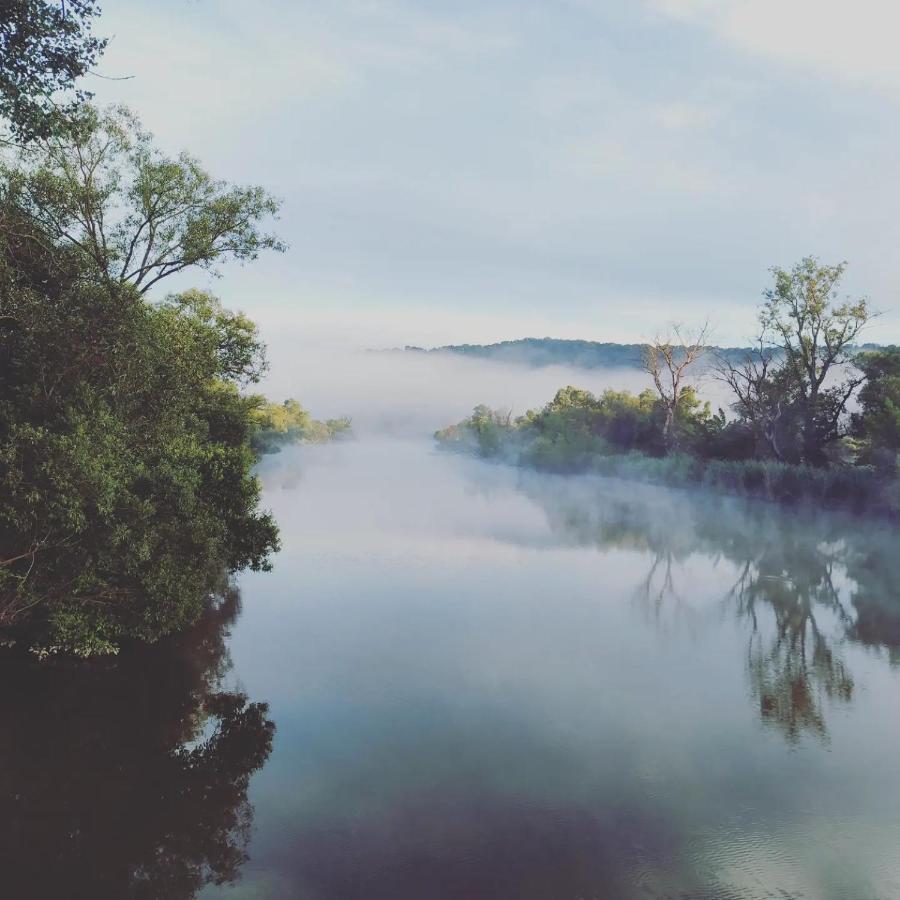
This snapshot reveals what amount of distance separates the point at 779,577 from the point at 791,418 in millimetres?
25983

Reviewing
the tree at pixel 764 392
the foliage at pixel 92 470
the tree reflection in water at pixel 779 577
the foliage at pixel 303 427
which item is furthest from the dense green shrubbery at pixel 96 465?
the foliage at pixel 303 427

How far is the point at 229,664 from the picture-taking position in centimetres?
1717

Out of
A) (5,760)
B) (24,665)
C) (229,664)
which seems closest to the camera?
(5,760)

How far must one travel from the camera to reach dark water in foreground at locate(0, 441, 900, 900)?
9547 millimetres

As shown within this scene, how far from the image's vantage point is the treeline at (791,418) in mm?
42938

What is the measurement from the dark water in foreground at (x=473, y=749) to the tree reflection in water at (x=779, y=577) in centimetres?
16

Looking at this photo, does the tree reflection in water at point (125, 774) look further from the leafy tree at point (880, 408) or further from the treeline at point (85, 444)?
the leafy tree at point (880, 408)

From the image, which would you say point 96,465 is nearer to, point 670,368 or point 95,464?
point 95,464

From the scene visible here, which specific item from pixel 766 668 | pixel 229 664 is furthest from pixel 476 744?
pixel 766 668

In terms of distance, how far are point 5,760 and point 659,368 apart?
2324 inches

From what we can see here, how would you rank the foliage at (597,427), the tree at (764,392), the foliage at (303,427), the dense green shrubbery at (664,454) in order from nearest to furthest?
the dense green shrubbery at (664,454) < the tree at (764,392) < the foliage at (597,427) < the foliage at (303,427)

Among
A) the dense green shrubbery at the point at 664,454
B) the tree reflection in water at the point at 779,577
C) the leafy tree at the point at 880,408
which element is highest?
the leafy tree at the point at 880,408

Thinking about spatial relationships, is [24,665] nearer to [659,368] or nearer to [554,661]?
[554,661]

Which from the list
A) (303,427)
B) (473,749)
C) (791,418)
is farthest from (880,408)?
(303,427)
